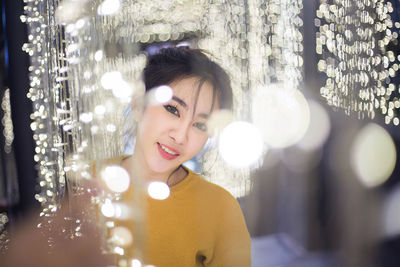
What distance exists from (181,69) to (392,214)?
22.9 inches

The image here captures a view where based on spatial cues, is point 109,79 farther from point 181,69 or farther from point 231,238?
point 231,238

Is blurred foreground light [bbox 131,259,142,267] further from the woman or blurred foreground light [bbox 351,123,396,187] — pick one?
blurred foreground light [bbox 351,123,396,187]

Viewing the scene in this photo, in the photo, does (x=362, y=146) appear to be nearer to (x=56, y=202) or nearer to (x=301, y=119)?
(x=301, y=119)

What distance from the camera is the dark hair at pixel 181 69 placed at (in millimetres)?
412

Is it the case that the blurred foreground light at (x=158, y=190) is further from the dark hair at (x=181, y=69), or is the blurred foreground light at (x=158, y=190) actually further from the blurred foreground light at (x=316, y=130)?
the blurred foreground light at (x=316, y=130)

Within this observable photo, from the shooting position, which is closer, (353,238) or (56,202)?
(56,202)

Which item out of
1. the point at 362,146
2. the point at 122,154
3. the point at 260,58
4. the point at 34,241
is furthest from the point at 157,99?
the point at 362,146

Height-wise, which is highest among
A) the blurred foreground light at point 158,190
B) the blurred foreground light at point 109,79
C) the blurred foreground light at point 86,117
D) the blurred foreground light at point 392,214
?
the blurred foreground light at point 109,79

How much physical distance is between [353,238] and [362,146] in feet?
0.66

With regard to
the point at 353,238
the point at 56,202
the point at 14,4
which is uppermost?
the point at 14,4

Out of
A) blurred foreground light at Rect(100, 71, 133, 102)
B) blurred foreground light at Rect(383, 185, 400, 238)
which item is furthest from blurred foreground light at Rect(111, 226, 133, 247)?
blurred foreground light at Rect(383, 185, 400, 238)

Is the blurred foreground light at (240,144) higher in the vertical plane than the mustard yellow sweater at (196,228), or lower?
higher

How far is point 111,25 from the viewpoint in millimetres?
412

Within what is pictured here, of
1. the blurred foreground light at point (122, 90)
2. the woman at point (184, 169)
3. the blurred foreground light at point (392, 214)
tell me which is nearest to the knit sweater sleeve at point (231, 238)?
the woman at point (184, 169)
